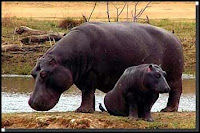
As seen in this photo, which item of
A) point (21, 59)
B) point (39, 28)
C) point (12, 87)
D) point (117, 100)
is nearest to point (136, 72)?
point (117, 100)

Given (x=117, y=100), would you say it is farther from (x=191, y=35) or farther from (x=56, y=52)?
(x=191, y=35)

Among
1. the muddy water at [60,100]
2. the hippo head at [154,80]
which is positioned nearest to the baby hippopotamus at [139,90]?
the hippo head at [154,80]

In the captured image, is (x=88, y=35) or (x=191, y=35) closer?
(x=88, y=35)

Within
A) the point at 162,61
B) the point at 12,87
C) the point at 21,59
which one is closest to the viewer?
the point at 162,61

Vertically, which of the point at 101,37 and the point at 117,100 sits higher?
the point at 101,37

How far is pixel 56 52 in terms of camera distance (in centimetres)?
990

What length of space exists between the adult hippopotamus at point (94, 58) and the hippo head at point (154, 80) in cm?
113

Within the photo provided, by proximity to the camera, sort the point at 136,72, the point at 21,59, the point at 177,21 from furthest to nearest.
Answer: the point at 177,21 < the point at 21,59 < the point at 136,72

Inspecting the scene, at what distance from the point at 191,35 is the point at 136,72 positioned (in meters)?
18.3

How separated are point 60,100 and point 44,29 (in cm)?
1261

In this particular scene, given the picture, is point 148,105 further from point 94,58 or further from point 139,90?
point 94,58

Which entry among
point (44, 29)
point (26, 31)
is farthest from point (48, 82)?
point (44, 29)

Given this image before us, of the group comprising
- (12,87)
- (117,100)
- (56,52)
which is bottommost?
(12,87)

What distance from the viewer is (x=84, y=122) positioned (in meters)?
9.20
